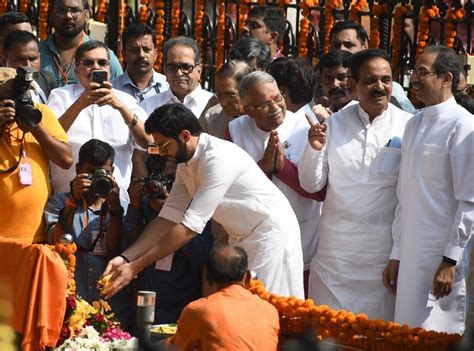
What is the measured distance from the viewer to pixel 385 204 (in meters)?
7.00

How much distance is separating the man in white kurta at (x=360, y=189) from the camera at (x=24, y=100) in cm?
163

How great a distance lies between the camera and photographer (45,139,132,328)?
738 cm

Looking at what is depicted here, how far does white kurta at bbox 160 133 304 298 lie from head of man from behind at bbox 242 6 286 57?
8.76 ft

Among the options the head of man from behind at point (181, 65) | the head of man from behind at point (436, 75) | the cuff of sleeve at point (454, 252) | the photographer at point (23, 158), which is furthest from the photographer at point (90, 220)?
the cuff of sleeve at point (454, 252)

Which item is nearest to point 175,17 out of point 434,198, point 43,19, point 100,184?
point 43,19

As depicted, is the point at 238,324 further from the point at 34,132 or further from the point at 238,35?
the point at 238,35

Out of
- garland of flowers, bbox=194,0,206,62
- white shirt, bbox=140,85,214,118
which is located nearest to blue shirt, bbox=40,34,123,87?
white shirt, bbox=140,85,214,118

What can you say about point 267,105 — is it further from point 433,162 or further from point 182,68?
point 182,68

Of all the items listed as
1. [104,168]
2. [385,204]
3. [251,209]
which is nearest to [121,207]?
[104,168]

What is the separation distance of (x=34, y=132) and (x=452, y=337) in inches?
124

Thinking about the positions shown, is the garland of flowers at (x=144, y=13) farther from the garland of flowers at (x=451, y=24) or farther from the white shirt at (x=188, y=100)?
the garland of flowers at (x=451, y=24)

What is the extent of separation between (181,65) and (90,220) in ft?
4.88

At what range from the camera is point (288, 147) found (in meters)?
7.48

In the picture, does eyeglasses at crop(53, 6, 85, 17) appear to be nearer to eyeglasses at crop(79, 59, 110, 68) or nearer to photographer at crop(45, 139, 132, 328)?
eyeglasses at crop(79, 59, 110, 68)
